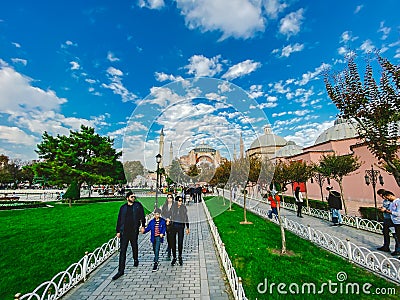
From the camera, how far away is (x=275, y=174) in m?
10.3

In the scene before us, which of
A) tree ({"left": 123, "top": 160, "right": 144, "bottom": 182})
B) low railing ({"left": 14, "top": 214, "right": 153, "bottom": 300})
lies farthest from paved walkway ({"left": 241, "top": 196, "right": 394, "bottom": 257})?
tree ({"left": 123, "top": 160, "right": 144, "bottom": 182})

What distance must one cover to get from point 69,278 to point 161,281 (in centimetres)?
170

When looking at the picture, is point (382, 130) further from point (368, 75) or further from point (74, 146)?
point (74, 146)

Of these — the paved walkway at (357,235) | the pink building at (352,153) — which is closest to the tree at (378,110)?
the paved walkway at (357,235)

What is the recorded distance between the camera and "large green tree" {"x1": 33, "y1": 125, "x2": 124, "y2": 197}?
21.8 metres

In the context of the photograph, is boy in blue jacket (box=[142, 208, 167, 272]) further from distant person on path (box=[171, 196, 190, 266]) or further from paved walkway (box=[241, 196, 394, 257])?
paved walkway (box=[241, 196, 394, 257])

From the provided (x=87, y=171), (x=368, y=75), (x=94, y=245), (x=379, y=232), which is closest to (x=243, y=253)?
(x=94, y=245)

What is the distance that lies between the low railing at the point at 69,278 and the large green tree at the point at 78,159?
58.1 feet

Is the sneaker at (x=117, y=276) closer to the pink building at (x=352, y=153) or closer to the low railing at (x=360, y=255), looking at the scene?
the low railing at (x=360, y=255)

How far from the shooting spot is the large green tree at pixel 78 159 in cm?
2183

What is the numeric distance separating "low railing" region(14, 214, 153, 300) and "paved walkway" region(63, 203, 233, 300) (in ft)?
0.40

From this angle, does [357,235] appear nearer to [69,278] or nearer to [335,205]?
[335,205]

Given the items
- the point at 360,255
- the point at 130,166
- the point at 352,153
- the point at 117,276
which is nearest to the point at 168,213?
the point at 117,276

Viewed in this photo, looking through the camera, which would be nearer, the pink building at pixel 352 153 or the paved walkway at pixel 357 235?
the paved walkway at pixel 357 235
